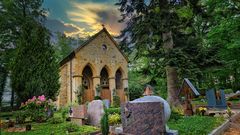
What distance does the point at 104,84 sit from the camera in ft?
83.4

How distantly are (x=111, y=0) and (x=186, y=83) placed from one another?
50.7ft

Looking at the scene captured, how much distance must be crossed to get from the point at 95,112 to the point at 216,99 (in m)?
9.14

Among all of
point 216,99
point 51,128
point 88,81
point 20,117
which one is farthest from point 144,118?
point 88,81

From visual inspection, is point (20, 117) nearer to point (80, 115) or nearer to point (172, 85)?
point (80, 115)

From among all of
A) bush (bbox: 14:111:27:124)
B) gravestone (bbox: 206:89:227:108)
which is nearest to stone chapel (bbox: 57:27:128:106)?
bush (bbox: 14:111:27:124)

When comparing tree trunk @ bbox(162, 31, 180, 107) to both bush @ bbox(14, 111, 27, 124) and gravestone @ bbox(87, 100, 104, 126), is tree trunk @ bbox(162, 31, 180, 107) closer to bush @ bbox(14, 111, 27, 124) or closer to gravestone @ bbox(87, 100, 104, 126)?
gravestone @ bbox(87, 100, 104, 126)

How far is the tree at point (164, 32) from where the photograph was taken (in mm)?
12547

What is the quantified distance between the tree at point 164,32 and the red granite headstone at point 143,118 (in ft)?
22.5

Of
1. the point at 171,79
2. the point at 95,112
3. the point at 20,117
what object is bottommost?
the point at 20,117

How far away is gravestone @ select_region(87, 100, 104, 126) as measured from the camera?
384 inches

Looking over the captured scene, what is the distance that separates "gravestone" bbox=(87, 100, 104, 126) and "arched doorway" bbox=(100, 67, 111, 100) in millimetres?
13451

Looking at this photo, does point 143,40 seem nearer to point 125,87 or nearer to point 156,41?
point 156,41

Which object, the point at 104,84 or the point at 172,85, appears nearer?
the point at 172,85

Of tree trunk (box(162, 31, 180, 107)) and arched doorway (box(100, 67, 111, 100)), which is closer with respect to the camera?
tree trunk (box(162, 31, 180, 107))
